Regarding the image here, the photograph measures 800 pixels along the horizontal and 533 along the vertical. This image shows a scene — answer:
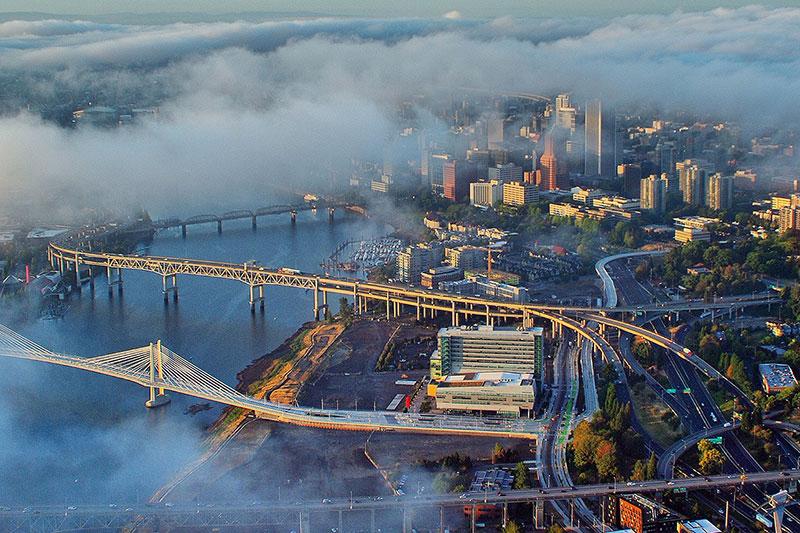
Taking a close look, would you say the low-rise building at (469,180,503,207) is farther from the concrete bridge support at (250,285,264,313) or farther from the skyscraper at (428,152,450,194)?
the concrete bridge support at (250,285,264,313)

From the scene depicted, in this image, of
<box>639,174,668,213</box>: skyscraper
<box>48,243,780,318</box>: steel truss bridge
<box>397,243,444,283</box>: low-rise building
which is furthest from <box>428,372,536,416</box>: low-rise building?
<box>639,174,668,213</box>: skyscraper

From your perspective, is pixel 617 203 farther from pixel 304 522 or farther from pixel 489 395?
pixel 304 522

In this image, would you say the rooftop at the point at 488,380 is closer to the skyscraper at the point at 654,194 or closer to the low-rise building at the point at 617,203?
the low-rise building at the point at 617,203

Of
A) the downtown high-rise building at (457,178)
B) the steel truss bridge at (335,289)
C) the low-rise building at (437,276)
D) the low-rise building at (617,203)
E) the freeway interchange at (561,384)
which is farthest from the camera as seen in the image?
the downtown high-rise building at (457,178)

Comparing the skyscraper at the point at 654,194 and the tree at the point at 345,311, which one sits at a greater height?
the skyscraper at the point at 654,194

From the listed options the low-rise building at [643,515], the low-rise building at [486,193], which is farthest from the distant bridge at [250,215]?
the low-rise building at [643,515]

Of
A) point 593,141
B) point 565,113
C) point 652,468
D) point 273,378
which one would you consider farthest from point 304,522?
point 565,113

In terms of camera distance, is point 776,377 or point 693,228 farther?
point 693,228
